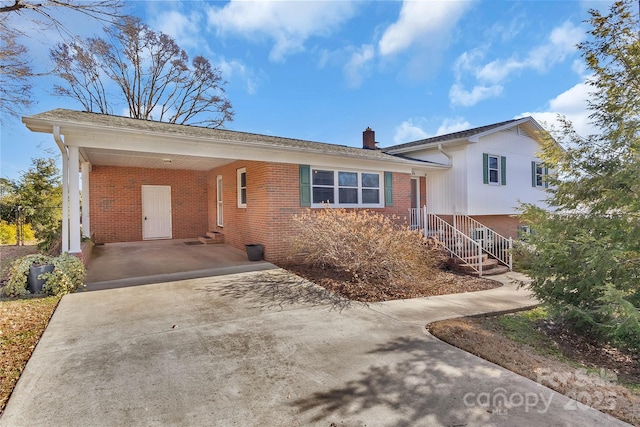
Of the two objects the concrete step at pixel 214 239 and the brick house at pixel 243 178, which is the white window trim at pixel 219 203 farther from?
the concrete step at pixel 214 239

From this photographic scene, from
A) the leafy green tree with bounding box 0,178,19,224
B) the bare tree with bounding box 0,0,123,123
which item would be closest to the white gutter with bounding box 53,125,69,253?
the bare tree with bounding box 0,0,123,123

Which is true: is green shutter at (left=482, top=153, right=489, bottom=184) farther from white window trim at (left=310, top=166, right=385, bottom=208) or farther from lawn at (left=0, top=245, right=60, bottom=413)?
lawn at (left=0, top=245, right=60, bottom=413)

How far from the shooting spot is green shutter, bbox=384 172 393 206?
452 inches

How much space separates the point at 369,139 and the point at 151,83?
580 inches

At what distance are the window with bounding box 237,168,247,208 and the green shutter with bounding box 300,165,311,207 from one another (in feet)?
6.91

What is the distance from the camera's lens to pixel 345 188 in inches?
419

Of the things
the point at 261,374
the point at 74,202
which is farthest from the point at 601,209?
the point at 74,202

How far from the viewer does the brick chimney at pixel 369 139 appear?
52.6 feet

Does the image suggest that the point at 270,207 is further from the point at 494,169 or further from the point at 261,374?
the point at 494,169

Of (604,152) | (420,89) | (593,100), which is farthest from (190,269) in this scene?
(420,89)

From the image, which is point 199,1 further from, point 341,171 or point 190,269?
point 190,269

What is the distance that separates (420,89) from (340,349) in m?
14.1

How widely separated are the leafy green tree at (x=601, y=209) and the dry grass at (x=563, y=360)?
0.30 metres

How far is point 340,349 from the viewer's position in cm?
385
